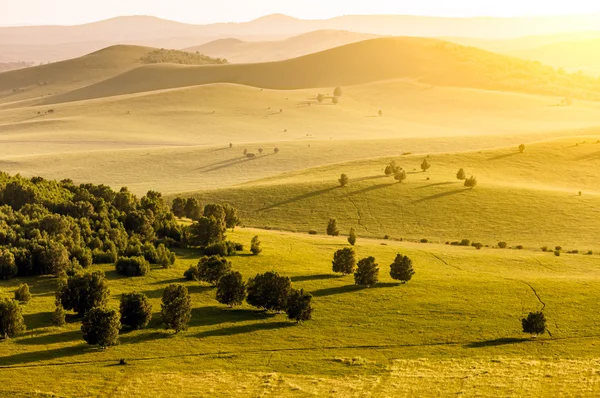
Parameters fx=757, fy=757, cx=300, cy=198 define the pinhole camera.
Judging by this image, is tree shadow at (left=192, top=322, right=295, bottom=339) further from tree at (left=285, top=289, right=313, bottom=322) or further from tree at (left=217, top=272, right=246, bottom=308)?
tree at (left=217, top=272, right=246, bottom=308)

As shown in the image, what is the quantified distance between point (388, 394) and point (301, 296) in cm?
1598

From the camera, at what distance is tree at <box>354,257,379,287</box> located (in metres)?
72.6

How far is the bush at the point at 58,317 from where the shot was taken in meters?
59.9

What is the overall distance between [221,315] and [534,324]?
2562 centimetres

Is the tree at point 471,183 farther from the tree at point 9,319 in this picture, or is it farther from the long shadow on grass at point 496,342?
the tree at point 9,319

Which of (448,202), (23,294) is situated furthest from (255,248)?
(448,202)

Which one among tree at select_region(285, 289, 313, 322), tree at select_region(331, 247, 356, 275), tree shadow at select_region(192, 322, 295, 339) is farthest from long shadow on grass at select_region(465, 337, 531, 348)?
tree at select_region(331, 247, 356, 275)

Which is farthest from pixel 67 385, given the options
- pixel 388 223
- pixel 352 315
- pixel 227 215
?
pixel 388 223

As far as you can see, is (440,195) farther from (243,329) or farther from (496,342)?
(243,329)

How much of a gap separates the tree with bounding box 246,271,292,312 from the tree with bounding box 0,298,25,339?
1880cm

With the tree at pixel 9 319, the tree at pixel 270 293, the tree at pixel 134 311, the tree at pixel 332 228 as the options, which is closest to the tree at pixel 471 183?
the tree at pixel 332 228

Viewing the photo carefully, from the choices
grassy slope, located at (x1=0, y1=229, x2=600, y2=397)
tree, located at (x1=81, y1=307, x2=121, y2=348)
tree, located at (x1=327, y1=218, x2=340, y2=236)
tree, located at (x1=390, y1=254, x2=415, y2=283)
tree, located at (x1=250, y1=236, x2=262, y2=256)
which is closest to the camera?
grassy slope, located at (x1=0, y1=229, x2=600, y2=397)

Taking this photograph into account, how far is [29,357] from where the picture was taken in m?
53.4

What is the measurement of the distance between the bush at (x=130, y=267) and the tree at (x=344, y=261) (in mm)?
19154
